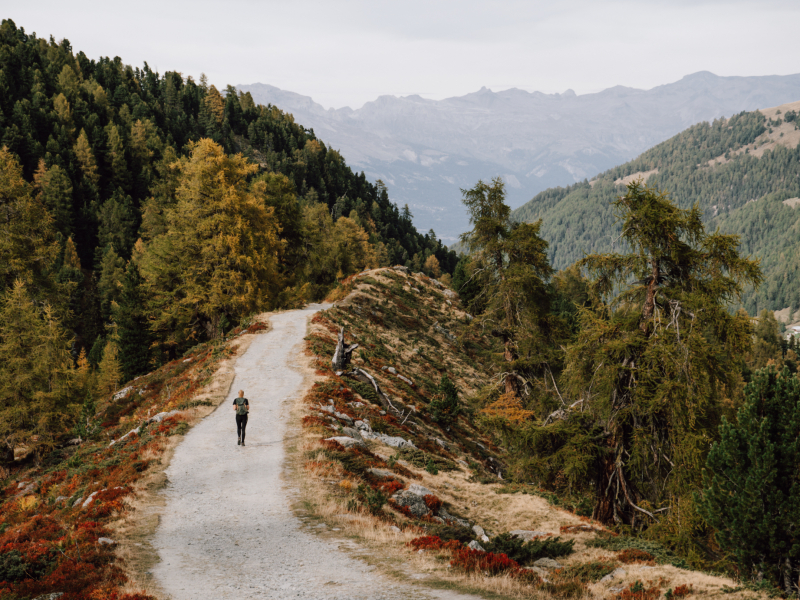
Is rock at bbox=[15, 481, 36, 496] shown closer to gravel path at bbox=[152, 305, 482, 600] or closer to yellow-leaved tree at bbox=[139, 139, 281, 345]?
gravel path at bbox=[152, 305, 482, 600]

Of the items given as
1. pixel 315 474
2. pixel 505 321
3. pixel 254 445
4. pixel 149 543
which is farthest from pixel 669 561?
pixel 505 321

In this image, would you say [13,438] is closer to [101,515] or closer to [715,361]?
[101,515]

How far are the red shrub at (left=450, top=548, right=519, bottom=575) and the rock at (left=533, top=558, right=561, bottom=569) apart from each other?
134 centimetres

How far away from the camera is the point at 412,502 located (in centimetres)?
1424

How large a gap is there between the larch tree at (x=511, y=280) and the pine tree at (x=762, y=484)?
15134 mm

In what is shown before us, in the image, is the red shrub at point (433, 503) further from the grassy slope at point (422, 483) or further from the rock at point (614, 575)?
the rock at point (614, 575)

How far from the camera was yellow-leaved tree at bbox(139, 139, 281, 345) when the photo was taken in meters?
34.4

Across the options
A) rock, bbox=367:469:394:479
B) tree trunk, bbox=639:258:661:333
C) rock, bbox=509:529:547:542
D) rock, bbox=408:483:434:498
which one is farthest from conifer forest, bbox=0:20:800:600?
rock, bbox=367:469:394:479

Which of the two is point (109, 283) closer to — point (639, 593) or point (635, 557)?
point (635, 557)

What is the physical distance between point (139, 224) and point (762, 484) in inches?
4093

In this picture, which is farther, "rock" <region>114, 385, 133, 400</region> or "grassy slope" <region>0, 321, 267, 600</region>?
"rock" <region>114, 385, 133, 400</region>

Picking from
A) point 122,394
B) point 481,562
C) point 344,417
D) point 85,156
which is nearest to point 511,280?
point 344,417

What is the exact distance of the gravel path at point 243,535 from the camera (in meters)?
8.70

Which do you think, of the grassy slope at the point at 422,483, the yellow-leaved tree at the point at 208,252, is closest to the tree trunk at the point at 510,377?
the grassy slope at the point at 422,483
